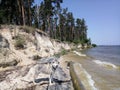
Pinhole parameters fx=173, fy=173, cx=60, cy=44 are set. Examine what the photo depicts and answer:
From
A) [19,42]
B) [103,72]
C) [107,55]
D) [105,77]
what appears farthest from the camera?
[107,55]

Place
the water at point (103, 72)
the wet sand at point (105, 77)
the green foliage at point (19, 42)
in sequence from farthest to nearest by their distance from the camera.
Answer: the green foliage at point (19, 42)
the water at point (103, 72)
the wet sand at point (105, 77)


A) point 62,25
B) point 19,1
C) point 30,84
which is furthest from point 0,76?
point 62,25

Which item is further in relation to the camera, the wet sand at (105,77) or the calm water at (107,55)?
the calm water at (107,55)

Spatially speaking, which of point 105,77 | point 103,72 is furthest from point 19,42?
point 105,77

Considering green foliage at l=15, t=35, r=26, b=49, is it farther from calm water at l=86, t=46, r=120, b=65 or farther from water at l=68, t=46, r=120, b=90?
calm water at l=86, t=46, r=120, b=65

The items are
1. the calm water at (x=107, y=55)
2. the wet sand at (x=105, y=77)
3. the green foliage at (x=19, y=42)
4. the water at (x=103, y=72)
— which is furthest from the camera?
the calm water at (x=107, y=55)

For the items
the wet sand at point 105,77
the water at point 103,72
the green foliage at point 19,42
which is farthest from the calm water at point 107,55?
the green foliage at point 19,42

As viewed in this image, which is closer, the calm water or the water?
the water

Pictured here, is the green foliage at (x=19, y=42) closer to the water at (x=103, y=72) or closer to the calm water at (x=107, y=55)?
the water at (x=103, y=72)

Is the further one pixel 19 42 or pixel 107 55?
pixel 107 55

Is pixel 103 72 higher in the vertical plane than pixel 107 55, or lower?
higher

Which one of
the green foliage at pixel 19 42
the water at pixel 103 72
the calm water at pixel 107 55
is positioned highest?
the green foliage at pixel 19 42

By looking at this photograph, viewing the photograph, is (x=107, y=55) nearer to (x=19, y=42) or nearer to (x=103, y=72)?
(x=19, y=42)

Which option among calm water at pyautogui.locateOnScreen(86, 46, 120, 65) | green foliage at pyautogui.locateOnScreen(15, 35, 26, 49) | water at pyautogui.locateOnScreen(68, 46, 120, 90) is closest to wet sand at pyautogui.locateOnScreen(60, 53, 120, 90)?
water at pyautogui.locateOnScreen(68, 46, 120, 90)
